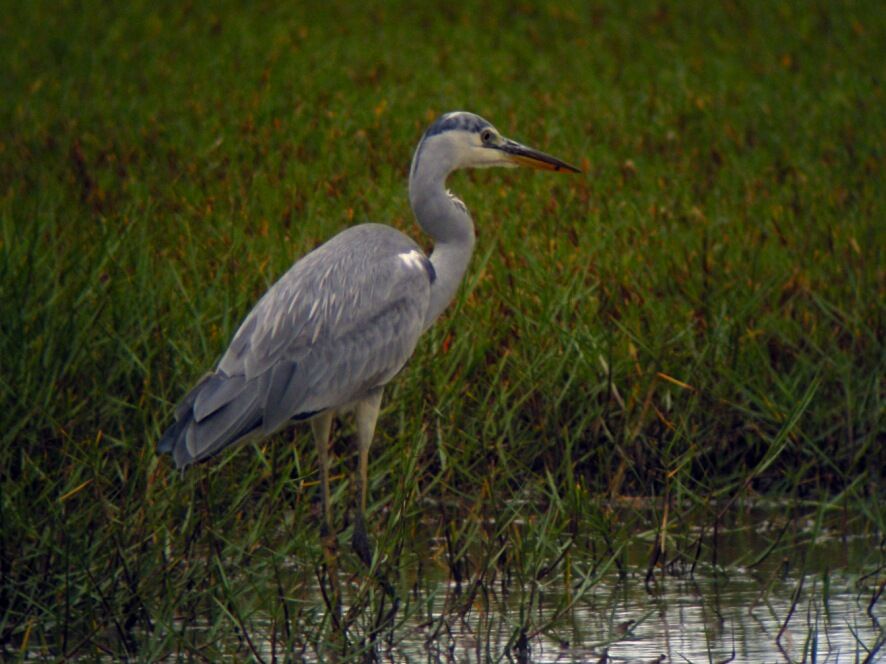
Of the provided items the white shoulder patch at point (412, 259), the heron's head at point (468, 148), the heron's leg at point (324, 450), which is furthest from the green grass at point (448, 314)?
the heron's head at point (468, 148)

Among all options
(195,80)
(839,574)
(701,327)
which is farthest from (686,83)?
(839,574)

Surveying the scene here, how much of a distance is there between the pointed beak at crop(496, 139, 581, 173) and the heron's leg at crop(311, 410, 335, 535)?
1.10m

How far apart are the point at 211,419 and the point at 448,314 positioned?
1806 mm

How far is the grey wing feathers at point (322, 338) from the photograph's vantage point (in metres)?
4.79

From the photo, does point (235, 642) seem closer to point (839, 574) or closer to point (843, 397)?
point (839, 574)

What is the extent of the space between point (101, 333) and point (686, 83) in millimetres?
6587

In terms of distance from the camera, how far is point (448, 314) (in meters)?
6.33

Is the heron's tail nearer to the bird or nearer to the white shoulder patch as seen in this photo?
the bird

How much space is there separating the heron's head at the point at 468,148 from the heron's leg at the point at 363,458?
767 millimetres

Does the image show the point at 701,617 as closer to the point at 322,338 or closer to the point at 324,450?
the point at 324,450

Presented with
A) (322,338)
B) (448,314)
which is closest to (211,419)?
(322,338)

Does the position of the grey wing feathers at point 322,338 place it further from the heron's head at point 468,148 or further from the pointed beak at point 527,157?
the pointed beak at point 527,157

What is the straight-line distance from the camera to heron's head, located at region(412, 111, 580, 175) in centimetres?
550

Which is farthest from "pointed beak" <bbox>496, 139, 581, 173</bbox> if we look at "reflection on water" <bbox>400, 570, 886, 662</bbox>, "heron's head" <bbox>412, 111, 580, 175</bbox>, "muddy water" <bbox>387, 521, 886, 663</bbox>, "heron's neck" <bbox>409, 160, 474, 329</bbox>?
"reflection on water" <bbox>400, 570, 886, 662</bbox>
